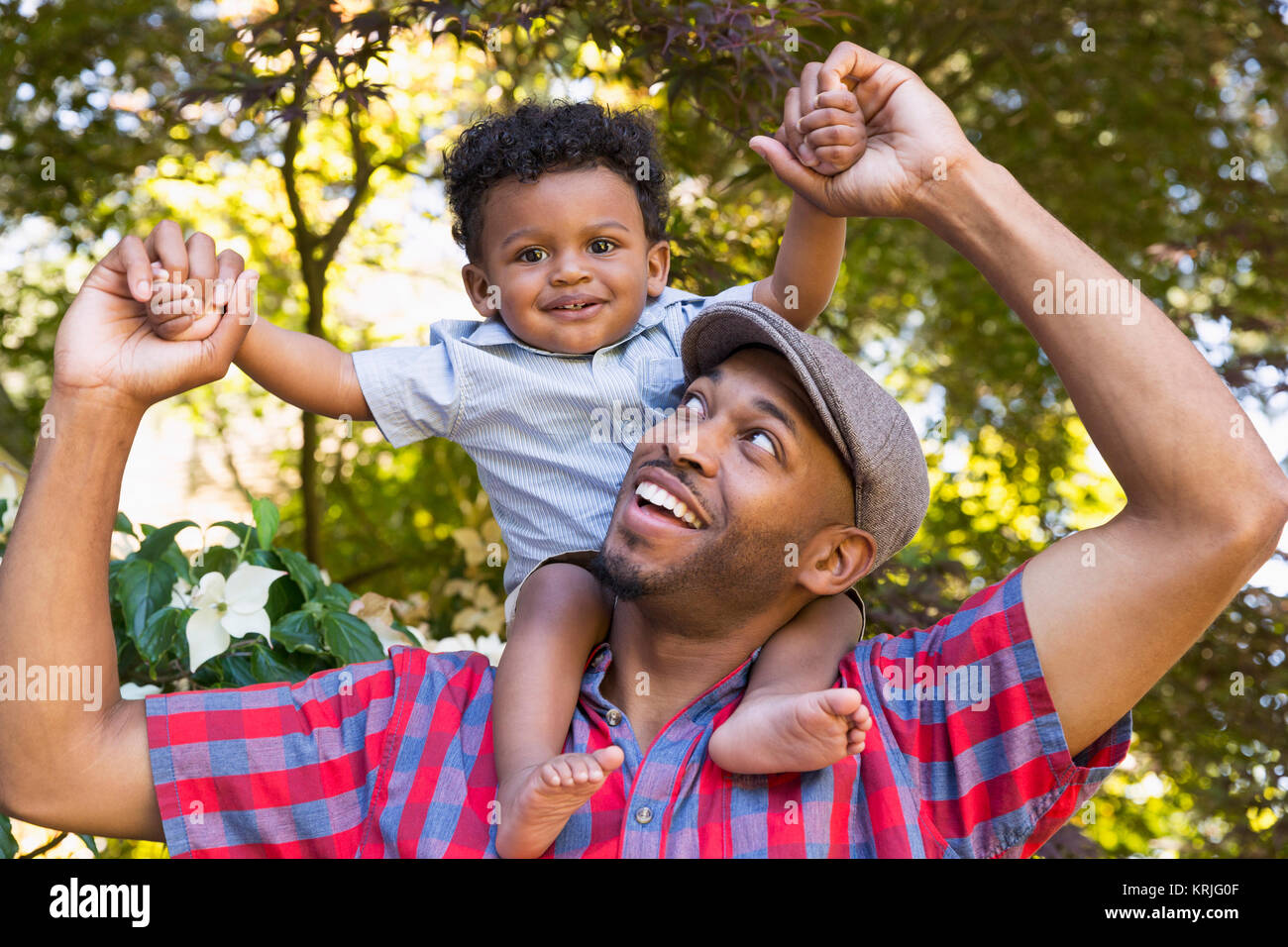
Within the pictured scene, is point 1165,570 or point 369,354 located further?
point 369,354

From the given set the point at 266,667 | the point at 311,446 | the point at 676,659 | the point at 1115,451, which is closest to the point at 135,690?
the point at 266,667

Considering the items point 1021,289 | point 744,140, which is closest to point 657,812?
point 1021,289

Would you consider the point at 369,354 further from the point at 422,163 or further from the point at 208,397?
the point at 208,397

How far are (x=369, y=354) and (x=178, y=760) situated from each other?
2.35 ft

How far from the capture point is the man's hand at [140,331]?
1663mm

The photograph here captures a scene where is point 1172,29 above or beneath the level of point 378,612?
above

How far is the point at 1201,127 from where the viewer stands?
4.61 meters

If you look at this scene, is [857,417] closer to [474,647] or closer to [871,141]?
[871,141]

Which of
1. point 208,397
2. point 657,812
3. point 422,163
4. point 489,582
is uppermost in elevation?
point 422,163

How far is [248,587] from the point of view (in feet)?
7.27

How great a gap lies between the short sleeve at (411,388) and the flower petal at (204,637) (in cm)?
49

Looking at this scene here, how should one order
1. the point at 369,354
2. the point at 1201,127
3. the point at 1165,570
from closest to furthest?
the point at 1165,570 → the point at 369,354 → the point at 1201,127

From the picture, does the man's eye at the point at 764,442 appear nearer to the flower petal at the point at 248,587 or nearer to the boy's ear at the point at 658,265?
the boy's ear at the point at 658,265

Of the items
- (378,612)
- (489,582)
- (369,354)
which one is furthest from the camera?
(489,582)
